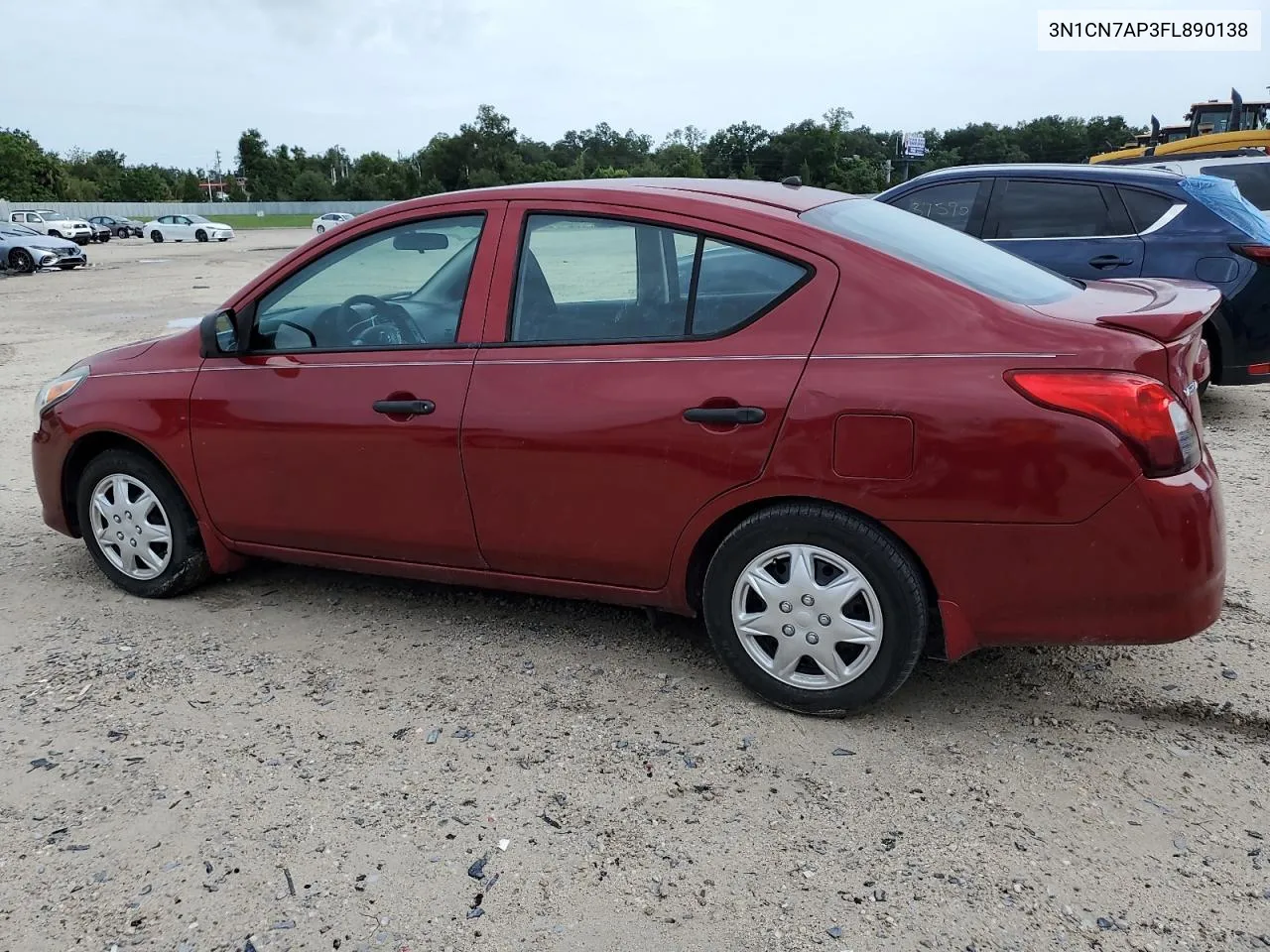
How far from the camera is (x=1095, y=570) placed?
2.86m

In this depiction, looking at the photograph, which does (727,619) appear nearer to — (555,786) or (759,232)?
(555,786)

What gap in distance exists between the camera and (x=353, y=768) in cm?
308

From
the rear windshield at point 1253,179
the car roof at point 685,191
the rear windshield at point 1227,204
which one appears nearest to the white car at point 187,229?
the rear windshield at point 1253,179

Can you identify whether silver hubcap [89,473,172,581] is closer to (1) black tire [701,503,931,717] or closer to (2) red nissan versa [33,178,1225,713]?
(2) red nissan versa [33,178,1225,713]

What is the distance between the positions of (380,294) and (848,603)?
2.14m

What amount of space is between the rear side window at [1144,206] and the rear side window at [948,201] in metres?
1.02

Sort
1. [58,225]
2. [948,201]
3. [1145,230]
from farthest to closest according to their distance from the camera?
1. [58,225]
2. [948,201]
3. [1145,230]

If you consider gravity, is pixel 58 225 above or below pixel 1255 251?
above

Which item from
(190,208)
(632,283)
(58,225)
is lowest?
(632,283)

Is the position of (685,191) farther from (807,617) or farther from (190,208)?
(190,208)

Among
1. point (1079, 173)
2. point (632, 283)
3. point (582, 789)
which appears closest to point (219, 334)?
point (632, 283)

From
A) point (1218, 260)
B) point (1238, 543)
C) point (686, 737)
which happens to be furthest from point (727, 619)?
point (1218, 260)

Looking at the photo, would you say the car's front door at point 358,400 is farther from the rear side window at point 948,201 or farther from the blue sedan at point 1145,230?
the rear side window at point 948,201

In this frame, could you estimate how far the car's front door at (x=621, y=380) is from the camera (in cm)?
315
